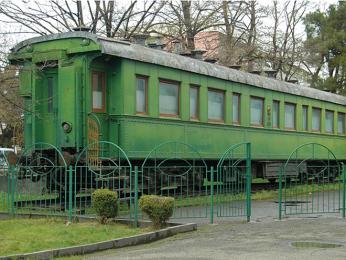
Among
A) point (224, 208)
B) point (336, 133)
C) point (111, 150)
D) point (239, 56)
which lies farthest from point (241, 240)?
point (239, 56)

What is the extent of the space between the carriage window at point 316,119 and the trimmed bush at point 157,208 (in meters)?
14.7

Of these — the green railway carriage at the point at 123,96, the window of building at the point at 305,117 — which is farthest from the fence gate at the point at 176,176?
the window of building at the point at 305,117

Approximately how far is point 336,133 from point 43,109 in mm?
15118

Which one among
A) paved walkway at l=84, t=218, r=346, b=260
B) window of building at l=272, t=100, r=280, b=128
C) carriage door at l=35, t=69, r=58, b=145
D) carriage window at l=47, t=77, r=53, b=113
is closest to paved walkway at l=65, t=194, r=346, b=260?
paved walkway at l=84, t=218, r=346, b=260

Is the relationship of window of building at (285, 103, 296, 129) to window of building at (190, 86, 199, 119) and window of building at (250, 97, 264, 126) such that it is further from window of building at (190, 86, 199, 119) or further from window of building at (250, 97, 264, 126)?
window of building at (190, 86, 199, 119)

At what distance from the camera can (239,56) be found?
34.9 metres

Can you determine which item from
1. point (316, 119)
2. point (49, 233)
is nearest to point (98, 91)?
point (49, 233)

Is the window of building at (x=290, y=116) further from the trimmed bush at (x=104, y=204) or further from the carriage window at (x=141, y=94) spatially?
the trimmed bush at (x=104, y=204)

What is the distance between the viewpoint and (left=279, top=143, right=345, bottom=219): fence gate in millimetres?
15547

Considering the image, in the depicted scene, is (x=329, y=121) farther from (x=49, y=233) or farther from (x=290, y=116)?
(x=49, y=233)

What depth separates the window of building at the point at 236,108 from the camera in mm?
19834

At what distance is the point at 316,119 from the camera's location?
25.4 meters

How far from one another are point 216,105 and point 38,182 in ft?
20.7

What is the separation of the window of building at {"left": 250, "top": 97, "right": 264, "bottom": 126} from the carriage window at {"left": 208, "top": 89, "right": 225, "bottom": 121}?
193 cm
